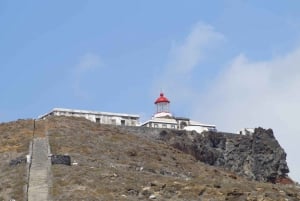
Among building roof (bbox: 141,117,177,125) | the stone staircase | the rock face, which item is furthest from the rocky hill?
building roof (bbox: 141,117,177,125)

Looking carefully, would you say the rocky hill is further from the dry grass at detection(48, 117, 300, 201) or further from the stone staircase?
the stone staircase

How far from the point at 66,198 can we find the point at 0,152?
1932 cm

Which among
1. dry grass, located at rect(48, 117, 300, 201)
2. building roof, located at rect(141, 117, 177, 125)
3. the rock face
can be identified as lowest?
dry grass, located at rect(48, 117, 300, 201)

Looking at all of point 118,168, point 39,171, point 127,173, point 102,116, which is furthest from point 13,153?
point 102,116

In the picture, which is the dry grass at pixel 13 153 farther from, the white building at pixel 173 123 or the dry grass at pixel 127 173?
the white building at pixel 173 123

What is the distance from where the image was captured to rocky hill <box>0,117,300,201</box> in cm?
4434

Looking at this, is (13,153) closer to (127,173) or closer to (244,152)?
(127,173)

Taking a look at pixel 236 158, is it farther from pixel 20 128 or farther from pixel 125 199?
pixel 125 199

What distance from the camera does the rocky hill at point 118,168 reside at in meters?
44.3

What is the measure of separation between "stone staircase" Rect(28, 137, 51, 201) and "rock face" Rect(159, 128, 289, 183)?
40721 mm

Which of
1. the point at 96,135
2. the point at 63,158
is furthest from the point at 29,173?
the point at 96,135

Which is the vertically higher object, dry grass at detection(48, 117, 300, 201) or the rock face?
the rock face

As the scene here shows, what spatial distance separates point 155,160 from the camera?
63312mm

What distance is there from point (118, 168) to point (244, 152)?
2161 inches
